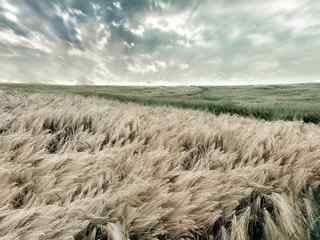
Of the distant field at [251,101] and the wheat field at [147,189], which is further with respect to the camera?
the distant field at [251,101]

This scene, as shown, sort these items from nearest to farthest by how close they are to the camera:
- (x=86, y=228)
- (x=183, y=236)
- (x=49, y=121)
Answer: (x=86, y=228) → (x=183, y=236) → (x=49, y=121)

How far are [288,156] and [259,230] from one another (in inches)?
45.8

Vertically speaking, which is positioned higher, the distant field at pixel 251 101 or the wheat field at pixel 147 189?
the wheat field at pixel 147 189

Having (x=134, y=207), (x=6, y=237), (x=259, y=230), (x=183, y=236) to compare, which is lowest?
(x=259, y=230)

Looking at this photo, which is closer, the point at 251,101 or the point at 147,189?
the point at 147,189

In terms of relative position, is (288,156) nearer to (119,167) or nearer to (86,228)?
(119,167)

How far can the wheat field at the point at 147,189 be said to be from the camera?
1.53 metres

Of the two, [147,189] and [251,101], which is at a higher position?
[147,189]

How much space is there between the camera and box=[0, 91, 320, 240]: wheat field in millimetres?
1529

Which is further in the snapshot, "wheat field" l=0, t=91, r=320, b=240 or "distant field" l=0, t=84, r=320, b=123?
"distant field" l=0, t=84, r=320, b=123

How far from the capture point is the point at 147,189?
1889 mm

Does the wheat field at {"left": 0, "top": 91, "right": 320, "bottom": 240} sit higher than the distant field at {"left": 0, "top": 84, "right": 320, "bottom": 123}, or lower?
higher

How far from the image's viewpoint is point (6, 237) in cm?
123

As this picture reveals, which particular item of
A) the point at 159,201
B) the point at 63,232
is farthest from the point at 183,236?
the point at 63,232
